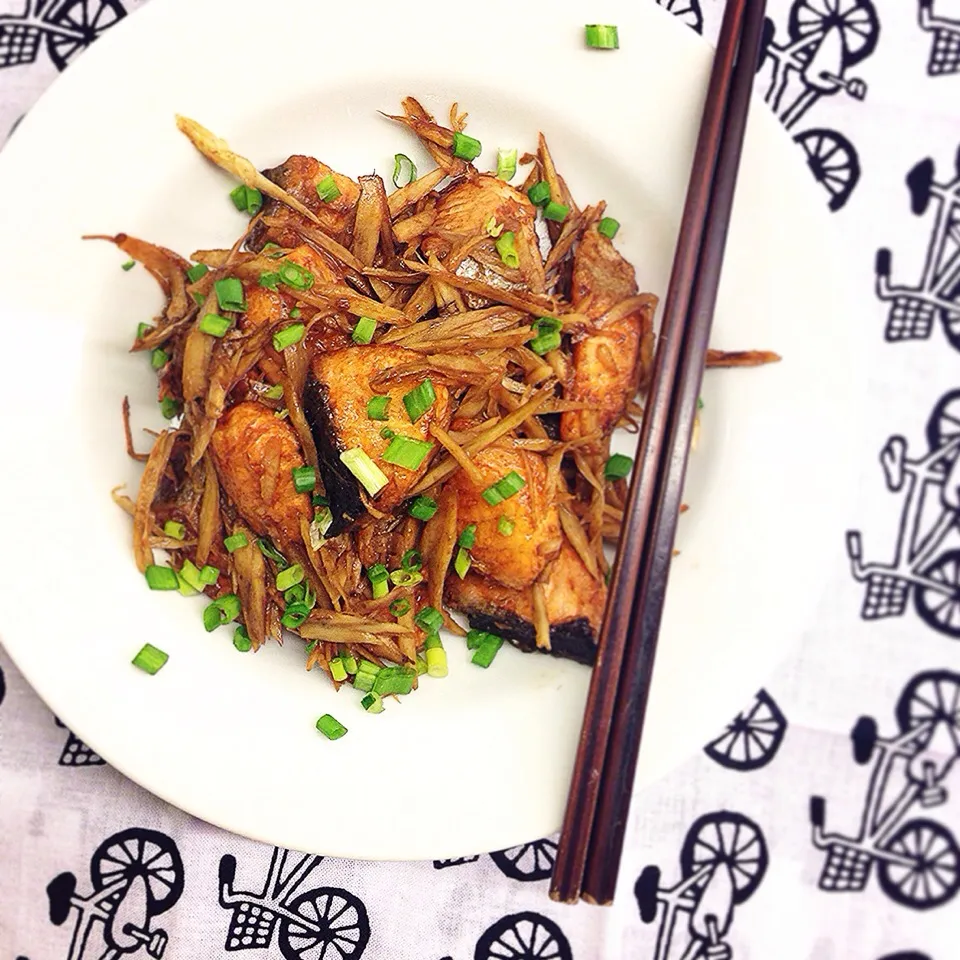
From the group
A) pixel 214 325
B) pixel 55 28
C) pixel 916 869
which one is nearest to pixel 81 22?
pixel 55 28

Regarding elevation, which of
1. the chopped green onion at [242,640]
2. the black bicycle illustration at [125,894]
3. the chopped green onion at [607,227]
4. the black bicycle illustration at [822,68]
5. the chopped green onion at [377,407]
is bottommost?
the black bicycle illustration at [125,894]

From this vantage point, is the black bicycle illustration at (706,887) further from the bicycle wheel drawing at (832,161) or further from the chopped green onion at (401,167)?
the chopped green onion at (401,167)

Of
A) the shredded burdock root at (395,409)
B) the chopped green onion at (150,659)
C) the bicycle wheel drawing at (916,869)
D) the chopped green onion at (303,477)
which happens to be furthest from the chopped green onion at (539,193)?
the bicycle wheel drawing at (916,869)

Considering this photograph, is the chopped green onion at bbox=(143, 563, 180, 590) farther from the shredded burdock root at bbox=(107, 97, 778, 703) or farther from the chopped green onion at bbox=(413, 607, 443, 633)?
the chopped green onion at bbox=(413, 607, 443, 633)

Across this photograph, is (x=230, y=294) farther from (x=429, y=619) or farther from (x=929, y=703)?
(x=929, y=703)

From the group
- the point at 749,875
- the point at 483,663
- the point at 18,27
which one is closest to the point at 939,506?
the point at 749,875

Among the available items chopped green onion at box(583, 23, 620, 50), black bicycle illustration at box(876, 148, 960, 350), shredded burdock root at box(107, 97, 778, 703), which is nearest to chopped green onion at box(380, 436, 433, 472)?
shredded burdock root at box(107, 97, 778, 703)
